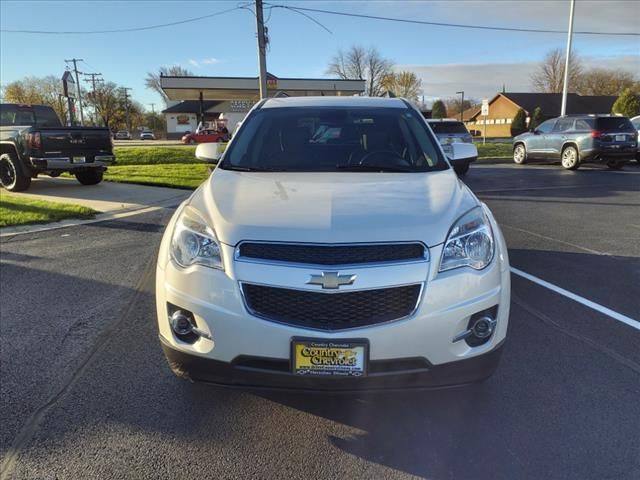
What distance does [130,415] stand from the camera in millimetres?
2861

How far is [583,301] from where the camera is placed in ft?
14.9

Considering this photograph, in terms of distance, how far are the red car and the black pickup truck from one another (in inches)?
1164

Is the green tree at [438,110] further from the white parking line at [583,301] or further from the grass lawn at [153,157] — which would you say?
the white parking line at [583,301]

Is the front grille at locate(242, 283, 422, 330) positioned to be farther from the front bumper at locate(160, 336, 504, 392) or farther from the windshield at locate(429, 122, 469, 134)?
the windshield at locate(429, 122, 469, 134)

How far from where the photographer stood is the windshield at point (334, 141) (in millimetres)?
3732

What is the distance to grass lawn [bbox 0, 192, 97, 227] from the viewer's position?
8.26 metres

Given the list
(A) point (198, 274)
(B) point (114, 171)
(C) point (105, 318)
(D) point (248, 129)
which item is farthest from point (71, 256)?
(B) point (114, 171)

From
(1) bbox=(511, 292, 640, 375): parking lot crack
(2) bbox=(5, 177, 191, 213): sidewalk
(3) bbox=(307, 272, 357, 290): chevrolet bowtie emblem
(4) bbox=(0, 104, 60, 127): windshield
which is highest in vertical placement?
(4) bbox=(0, 104, 60, 127): windshield

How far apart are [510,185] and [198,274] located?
11.8m

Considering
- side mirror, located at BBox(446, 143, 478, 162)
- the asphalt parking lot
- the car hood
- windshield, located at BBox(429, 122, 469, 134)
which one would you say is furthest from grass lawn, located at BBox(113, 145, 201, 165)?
the car hood

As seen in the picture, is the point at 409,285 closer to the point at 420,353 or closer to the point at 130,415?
the point at 420,353

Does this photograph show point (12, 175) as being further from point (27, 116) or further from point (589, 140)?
point (589, 140)

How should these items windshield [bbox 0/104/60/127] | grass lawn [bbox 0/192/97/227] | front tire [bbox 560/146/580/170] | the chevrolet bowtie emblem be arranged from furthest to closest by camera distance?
front tire [bbox 560/146/580/170]
windshield [bbox 0/104/60/127]
grass lawn [bbox 0/192/97/227]
the chevrolet bowtie emblem

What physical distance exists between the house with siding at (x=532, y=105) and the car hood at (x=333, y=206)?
206 feet
